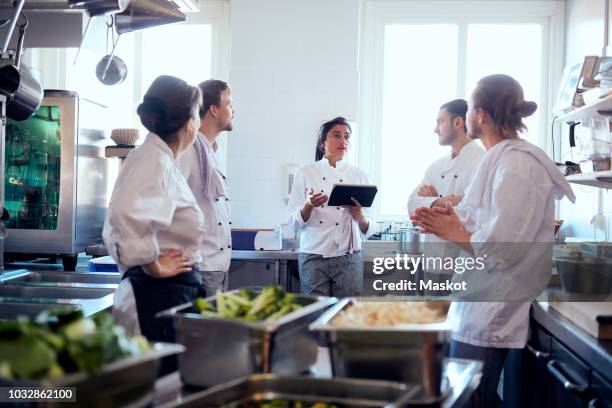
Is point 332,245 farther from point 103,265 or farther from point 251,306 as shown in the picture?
point 251,306

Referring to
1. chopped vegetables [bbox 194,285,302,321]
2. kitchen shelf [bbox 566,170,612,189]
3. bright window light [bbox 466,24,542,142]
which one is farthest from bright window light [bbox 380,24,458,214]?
chopped vegetables [bbox 194,285,302,321]

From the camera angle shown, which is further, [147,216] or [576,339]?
[576,339]

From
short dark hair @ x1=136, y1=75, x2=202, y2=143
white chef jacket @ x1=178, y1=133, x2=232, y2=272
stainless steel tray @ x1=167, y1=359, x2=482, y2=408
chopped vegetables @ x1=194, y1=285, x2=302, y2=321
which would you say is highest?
short dark hair @ x1=136, y1=75, x2=202, y2=143

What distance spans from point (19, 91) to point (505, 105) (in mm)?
1882

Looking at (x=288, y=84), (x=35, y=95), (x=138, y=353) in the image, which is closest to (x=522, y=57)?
(x=288, y=84)

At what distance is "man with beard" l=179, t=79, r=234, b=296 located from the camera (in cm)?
280

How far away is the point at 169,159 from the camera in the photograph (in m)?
2.04

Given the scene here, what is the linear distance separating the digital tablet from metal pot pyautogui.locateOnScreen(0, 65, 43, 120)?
1.45 m

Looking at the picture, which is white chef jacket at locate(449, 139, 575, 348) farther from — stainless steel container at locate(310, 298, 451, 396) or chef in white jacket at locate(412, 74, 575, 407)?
stainless steel container at locate(310, 298, 451, 396)

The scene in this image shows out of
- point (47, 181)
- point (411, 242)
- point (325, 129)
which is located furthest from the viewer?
→ point (411, 242)

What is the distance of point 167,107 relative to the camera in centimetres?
217

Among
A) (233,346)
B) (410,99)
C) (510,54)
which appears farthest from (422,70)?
(233,346)

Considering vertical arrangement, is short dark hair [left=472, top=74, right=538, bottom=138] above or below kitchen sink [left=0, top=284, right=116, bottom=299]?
above

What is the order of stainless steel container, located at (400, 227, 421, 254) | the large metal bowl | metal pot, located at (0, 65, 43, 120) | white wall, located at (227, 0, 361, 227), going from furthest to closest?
white wall, located at (227, 0, 361, 227) < stainless steel container, located at (400, 227, 421, 254) < the large metal bowl < metal pot, located at (0, 65, 43, 120)
